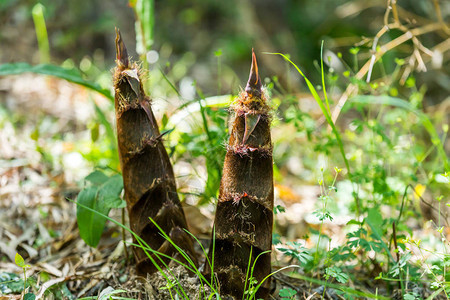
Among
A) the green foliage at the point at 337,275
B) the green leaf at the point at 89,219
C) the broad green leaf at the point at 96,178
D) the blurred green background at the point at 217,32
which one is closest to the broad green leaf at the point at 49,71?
the broad green leaf at the point at 96,178

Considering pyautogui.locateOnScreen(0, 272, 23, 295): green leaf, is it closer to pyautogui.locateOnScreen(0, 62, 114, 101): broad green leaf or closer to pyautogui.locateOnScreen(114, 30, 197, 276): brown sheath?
pyautogui.locateOnScreen(114, 30, 197, 276): brown sheath

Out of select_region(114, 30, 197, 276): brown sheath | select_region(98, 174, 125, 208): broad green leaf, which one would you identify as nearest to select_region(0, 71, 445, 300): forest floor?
select_region(114, 30, 197, 276): brown sheath

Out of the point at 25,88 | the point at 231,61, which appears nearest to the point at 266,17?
the point at 231,61

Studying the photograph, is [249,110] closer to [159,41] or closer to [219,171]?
[219,171]

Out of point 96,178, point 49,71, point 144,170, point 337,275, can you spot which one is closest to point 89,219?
point 96,178

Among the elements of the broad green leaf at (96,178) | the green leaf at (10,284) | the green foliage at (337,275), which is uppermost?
the broad green leaf at (96,178)

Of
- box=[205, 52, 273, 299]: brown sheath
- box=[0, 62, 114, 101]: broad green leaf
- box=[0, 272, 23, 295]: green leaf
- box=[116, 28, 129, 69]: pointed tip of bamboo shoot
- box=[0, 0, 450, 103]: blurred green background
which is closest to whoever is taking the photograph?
box=[205, 52, 273, 299]: brown sheath

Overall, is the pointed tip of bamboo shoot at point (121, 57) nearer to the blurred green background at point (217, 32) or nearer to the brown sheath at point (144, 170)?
the brown sheath at point (144, 170)

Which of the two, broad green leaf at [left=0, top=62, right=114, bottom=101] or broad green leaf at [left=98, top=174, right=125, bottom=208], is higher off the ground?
broad green leaf at [left=0, top=62, right=114, bottom=101]

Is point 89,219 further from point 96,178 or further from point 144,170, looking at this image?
point 144,170
